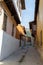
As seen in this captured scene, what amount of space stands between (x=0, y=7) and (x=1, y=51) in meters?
3.24

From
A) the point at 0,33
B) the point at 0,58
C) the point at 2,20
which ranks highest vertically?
the point at 2,20

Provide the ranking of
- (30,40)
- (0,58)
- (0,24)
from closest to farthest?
(0,58), (0,24), (30,40)

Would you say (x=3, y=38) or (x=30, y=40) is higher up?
(x=3, y=38)

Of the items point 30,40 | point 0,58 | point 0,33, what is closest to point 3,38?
point 0,33

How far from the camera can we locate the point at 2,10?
35.6 feet

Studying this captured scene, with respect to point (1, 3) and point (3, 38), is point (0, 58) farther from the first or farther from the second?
point (1, 3)

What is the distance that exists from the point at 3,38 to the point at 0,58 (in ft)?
3.80

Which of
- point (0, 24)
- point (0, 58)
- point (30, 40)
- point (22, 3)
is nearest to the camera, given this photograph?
point (0, 58)

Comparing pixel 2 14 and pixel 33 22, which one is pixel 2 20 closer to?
pixel 2 14

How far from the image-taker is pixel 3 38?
30.3 feet

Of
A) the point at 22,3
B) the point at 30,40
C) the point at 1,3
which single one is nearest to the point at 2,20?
the point at 1,3

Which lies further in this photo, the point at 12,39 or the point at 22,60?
the point at 12,39

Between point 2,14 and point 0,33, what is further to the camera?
point 2,14

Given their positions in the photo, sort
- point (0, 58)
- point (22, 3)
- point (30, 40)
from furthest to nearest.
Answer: point (30, 40)
point (22, 3)
point (0, 58)
